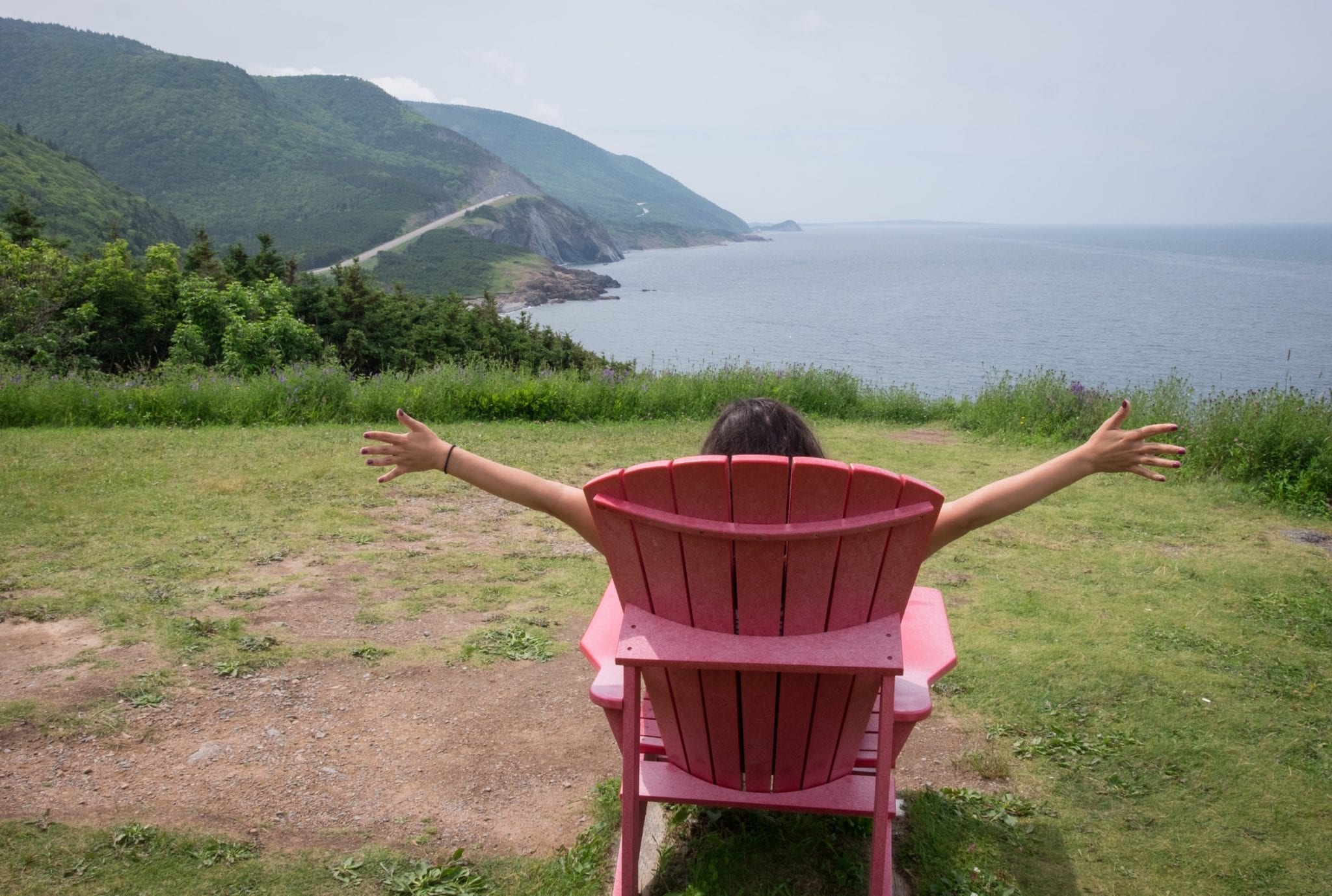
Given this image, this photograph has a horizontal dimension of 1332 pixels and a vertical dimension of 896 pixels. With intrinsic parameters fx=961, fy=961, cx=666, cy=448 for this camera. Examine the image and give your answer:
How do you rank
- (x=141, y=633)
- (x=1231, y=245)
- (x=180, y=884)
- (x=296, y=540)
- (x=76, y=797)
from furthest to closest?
(x=1231, y=245) < (x=296, y=540) < (x=141, y=633) < (x=76, y=797) < (x=180, y=884)

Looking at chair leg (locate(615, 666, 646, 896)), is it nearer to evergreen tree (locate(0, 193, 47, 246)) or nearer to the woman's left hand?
the woman's left hand

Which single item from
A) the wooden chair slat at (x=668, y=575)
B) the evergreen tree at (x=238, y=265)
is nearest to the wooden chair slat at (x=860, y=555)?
the wooden chair slat at (x=668, y=575)

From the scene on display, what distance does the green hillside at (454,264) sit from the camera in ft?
226

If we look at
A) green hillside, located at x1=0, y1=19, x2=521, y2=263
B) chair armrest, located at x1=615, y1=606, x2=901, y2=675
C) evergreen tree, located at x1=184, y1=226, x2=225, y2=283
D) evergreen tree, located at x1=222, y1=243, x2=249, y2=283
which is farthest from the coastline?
chair armrest, located at x1=615, y1=606, x2=901, y2=675

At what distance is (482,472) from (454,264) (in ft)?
252

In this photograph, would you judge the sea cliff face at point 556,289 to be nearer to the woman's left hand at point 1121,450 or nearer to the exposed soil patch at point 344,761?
the exposed soil patch at point 344,761

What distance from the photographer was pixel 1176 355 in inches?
1646

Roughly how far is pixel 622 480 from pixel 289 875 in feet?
5.37

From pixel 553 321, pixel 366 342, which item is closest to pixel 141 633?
pixel 366 342

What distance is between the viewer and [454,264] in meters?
76.2

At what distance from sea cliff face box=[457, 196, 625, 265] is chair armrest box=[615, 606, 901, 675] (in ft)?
309

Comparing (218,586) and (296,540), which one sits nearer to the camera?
(218,586)

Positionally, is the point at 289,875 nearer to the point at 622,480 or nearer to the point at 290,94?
the point at 622,480

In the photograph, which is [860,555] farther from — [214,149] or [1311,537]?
[214,149]
